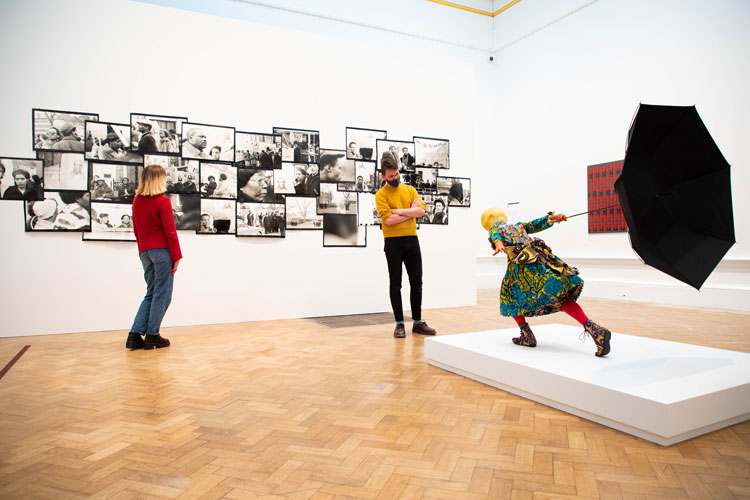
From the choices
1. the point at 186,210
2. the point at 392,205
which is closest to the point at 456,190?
the point at 392,205

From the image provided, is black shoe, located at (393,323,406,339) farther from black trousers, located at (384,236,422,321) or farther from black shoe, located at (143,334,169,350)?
black shoe, located at (143,334,169,350)

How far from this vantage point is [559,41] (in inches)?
391

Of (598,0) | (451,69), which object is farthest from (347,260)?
(598,0)

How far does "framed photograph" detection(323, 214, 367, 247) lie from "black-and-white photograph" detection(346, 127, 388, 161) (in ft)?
3.16

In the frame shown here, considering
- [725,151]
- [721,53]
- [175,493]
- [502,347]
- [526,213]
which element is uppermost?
[721,53]

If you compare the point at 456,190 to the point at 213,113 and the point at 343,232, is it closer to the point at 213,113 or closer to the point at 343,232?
the point at 343,232

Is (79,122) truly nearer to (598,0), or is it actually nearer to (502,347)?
(502,347)

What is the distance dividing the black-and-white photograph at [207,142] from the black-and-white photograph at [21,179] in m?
1.69

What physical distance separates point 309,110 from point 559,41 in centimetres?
601

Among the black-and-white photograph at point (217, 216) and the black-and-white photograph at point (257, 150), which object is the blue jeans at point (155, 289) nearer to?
the black-and-white photograph at point (217, 216)

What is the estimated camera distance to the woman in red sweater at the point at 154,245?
15.2 feet

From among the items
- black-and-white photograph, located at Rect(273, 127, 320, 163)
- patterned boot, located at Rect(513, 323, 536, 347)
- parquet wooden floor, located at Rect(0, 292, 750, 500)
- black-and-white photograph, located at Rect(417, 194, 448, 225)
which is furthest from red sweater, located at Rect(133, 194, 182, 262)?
black-and-white photograph, located at Rect(417, 194, 448, 225)

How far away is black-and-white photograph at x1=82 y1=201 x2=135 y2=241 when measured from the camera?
5.95 m

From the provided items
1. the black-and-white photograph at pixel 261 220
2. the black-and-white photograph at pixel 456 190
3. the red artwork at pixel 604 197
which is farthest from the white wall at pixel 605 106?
the black-and-white photograph at pixel 261 220
